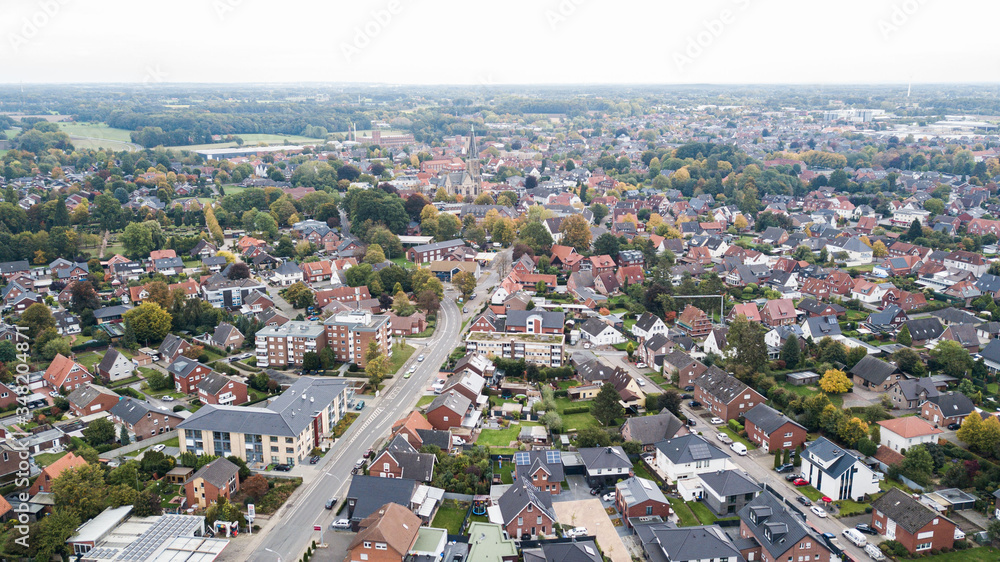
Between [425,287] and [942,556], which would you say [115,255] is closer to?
[425,287]

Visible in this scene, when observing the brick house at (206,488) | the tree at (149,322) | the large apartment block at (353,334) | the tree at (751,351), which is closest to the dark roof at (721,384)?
the tree at (751,351)

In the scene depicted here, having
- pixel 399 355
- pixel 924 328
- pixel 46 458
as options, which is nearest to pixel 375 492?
pixel 46 458

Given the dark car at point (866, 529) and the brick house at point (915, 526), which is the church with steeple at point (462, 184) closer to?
the dark car at point (866, 529)

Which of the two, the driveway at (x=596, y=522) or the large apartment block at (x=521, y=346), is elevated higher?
the large apartment block at (x=521, y=346)

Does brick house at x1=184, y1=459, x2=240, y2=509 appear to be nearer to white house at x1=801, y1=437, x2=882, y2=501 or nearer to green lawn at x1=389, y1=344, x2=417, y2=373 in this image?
green lawn at x1=389, y1=344, x2=417, y2=373

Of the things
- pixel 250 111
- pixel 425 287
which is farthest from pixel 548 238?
pixel 250 111

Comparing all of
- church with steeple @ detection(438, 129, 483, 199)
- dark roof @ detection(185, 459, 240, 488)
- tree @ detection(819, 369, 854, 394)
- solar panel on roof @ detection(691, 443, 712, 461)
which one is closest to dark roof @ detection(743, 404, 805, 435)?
solar panel on roof @ detection(691, 443, 712, 461)
